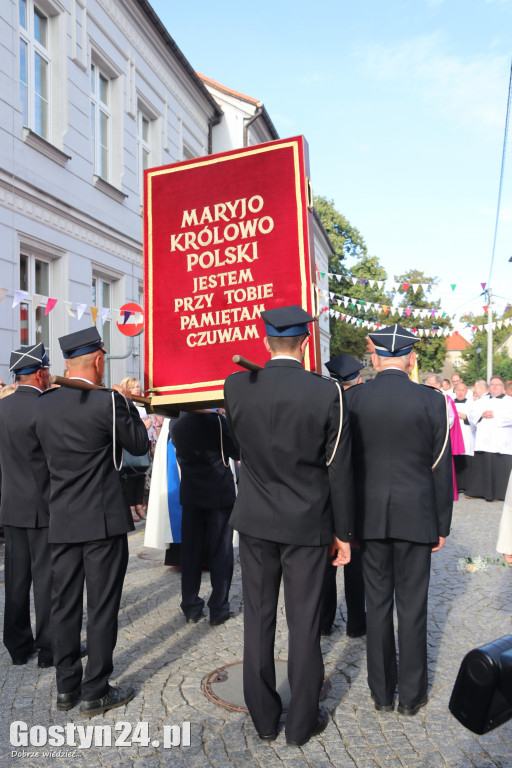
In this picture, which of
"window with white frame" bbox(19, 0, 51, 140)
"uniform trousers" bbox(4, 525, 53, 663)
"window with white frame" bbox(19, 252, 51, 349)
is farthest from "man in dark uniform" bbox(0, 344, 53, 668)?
"window with white frame" bbox(19, 0, 51, 140)

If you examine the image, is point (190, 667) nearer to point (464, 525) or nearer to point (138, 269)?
point (464, 525)

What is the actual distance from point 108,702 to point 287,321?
2.16 m

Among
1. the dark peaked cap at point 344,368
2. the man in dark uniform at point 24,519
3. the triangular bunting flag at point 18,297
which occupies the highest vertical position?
the triangular bunting flag at point 18,297

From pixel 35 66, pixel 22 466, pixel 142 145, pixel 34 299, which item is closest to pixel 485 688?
pixel 22 466

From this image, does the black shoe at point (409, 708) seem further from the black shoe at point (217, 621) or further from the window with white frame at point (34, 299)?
the window with white frame at point (34, 299)

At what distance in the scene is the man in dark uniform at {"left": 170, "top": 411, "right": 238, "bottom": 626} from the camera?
508 cm

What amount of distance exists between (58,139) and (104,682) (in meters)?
8.97

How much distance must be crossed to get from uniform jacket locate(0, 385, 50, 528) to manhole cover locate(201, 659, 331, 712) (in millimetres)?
1354

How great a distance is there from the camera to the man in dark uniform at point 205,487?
508 centimetres

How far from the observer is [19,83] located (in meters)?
9.36

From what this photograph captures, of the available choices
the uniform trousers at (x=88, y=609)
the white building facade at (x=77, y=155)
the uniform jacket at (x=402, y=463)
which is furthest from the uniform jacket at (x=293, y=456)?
the white building facade at (x=77, y=155)

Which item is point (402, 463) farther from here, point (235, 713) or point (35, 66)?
point (35, 66)

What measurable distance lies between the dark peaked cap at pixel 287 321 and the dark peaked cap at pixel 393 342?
2.10ft

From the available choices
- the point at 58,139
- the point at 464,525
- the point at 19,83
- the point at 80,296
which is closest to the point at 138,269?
the point at 80,296
